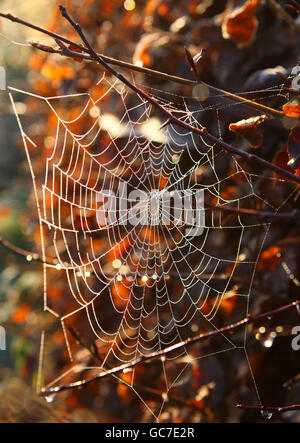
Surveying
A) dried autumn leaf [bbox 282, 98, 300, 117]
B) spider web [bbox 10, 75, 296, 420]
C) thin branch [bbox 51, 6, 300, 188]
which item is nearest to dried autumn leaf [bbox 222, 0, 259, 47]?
spider web [bbox 10, 75, 296, 420]

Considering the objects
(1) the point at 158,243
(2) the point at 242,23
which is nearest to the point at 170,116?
(2) the point at 242,23

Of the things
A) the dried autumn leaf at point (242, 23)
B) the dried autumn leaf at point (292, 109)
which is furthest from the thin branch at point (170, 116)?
the dried autumn leaf at point (242, 23)

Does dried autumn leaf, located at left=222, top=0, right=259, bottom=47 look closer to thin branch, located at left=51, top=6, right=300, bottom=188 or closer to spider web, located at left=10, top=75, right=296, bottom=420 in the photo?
spider web, located at left=10, top=75, right=296, bottom=420

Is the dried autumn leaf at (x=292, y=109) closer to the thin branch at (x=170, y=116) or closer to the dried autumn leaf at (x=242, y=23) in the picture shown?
the thin branch at (x=170, y=116)

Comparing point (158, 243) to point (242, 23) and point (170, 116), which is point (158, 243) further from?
point (170, 116)
